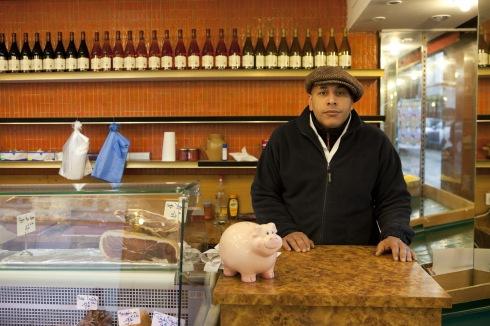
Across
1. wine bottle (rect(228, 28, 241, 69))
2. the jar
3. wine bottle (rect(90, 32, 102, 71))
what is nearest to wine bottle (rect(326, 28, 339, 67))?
wine bottle (rect(228, 28, 241, 69))

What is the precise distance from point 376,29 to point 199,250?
294cm

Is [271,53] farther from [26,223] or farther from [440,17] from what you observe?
[26,223]

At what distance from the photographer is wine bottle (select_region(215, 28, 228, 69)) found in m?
3.95

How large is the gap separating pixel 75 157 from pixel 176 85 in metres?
0.96

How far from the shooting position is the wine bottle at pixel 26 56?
4.08 meters

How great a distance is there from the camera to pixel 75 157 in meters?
3.96

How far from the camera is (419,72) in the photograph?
409 cm

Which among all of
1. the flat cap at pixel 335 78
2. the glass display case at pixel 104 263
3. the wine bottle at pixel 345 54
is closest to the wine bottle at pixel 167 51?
the wine bottle at pixel 345 54

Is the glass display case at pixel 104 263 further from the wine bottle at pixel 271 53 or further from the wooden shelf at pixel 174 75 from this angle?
the wine bottle at pixel 271 53

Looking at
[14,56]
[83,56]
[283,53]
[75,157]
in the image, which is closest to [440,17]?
[283,53]

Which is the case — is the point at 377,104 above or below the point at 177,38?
below

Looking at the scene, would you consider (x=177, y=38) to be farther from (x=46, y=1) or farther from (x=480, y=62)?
(x=480, y=62)

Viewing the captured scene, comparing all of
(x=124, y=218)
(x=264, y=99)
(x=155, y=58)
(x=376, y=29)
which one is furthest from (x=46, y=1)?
(x=124, y=218)

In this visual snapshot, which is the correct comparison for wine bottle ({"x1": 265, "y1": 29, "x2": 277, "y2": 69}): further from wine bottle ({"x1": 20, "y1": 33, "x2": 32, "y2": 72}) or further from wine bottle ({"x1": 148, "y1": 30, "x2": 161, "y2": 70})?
wine bottle ({"x1": 20, "y1": 33, "x2": 32, "y2": 72})
